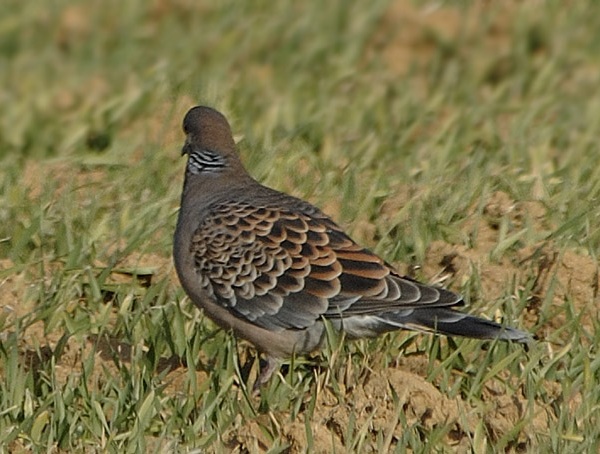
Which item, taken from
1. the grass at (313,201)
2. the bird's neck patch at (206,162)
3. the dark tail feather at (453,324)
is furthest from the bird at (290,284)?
the bird's neck patch at (206,162)

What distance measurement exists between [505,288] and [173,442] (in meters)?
1.75

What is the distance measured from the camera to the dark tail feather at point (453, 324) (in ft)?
16.6

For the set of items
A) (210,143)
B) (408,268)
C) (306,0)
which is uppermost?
(210,143)

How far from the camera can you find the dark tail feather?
5.07 metres

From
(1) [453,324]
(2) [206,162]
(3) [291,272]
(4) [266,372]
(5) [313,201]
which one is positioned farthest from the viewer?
(5) [313,201]

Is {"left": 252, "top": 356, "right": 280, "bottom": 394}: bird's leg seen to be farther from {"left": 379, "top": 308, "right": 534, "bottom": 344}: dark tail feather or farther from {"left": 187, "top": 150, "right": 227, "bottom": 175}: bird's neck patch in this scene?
{"left": 187, "top": 150, "right": 227, "bottom": 175}: bird's neck patch

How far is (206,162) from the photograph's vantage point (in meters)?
6.05

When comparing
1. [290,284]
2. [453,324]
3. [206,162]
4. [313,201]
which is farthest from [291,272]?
[313,201]

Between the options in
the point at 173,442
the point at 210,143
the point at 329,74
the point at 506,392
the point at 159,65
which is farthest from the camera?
the point at 329,74

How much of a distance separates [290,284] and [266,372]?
35 cm

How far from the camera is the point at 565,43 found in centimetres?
990

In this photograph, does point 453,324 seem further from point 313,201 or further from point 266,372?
point 313,201

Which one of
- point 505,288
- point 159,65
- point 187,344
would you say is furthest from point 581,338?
point 159,65

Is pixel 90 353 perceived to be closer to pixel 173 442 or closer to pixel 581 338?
pixel 173 442
